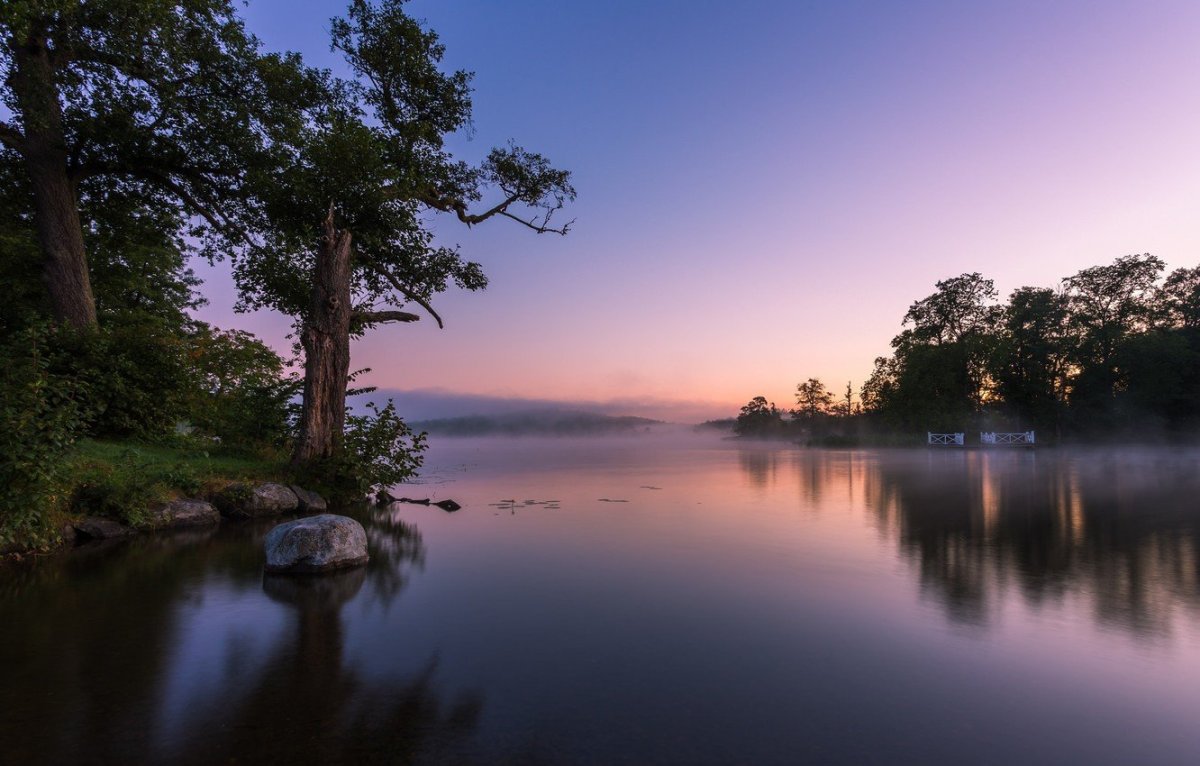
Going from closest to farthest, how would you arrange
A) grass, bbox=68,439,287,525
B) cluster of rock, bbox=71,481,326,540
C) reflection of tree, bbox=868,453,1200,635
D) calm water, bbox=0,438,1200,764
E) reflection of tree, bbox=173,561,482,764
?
reflection of tree, bbox=173,561,482,764 < calm water, bbox=0,438,1200,764 < reflection of tree, bbox=868,453,1200,635 < cluster of rock, bbox=71,481,326,540 < grass, bbox=68,439,287,525

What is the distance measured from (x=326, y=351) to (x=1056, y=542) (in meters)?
19.1

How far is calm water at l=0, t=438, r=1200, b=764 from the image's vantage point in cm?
403

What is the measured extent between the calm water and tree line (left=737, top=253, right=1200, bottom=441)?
5660 cm

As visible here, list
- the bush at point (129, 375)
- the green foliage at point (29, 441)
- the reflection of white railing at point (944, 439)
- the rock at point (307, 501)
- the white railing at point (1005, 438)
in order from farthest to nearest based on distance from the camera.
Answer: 1. the reflection of white railing at point (944, 439)
2. the white railing at point (1005, 438)
3. the bush at point (129, 375)
4. the rock at point (307, 501)
5. the green foliage at point (29, 441)

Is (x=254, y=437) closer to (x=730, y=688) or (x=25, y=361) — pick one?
(x=25, y=361)

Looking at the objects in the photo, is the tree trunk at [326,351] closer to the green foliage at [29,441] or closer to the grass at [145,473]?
the grass at [145,473]

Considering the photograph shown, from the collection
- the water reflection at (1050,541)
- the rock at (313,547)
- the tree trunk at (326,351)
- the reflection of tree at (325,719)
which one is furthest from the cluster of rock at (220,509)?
the water reflection at (1050,541)

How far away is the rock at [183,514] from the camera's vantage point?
11916 mm

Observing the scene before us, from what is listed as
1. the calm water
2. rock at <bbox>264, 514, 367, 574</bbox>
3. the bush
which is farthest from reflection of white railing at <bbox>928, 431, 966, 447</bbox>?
the bush

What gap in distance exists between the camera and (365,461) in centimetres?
1688

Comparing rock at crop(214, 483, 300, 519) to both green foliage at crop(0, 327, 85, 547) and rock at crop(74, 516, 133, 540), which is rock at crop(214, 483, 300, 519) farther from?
green foliage at crop(0, 327, 85, 547)

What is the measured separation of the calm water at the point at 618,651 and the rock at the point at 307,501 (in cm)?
337

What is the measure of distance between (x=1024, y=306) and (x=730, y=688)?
7458 centimetres

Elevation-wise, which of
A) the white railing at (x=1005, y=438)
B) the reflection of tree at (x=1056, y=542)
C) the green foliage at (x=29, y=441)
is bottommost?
the reflection of tree at (x=1056, y=542)
